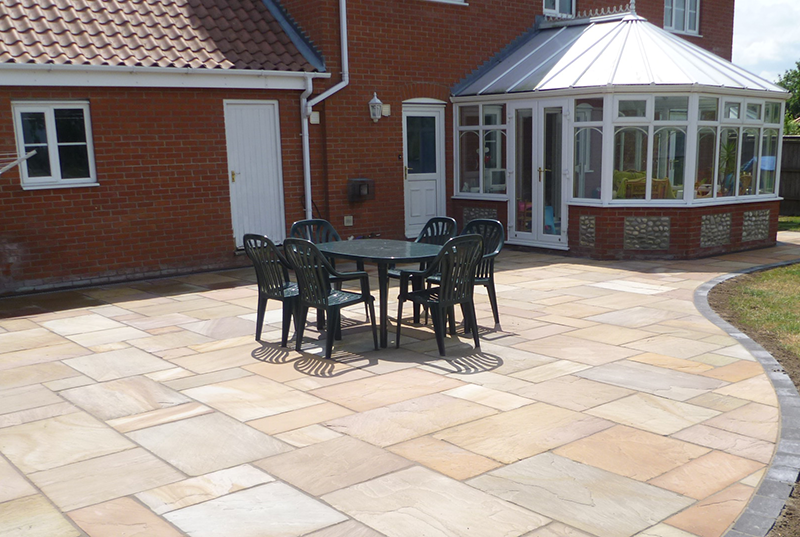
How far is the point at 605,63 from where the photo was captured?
425 inches

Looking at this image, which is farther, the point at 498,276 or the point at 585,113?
the point at 585,113

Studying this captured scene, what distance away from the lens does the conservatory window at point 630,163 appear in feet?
34.0

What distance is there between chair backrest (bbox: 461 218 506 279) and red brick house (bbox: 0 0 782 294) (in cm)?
400

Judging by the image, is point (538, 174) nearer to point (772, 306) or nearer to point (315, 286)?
point (772, 306)

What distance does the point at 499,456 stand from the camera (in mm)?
3928

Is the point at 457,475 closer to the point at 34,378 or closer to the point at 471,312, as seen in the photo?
the point at 471,312

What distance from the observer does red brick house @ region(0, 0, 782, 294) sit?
883 cm

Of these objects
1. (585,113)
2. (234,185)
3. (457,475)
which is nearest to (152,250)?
(234,185)

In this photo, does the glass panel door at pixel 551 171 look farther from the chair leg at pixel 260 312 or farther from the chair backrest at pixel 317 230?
the chair leg at pixel 260 312

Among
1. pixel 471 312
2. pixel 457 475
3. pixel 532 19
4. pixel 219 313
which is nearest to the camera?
pixel 457 475

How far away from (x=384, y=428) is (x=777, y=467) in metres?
2.10

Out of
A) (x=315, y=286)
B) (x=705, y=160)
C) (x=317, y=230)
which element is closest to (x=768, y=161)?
(x=705, y=160)

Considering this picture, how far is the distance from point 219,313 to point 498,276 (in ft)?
12.2

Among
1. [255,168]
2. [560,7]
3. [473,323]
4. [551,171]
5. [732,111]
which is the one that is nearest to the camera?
[473,323]
